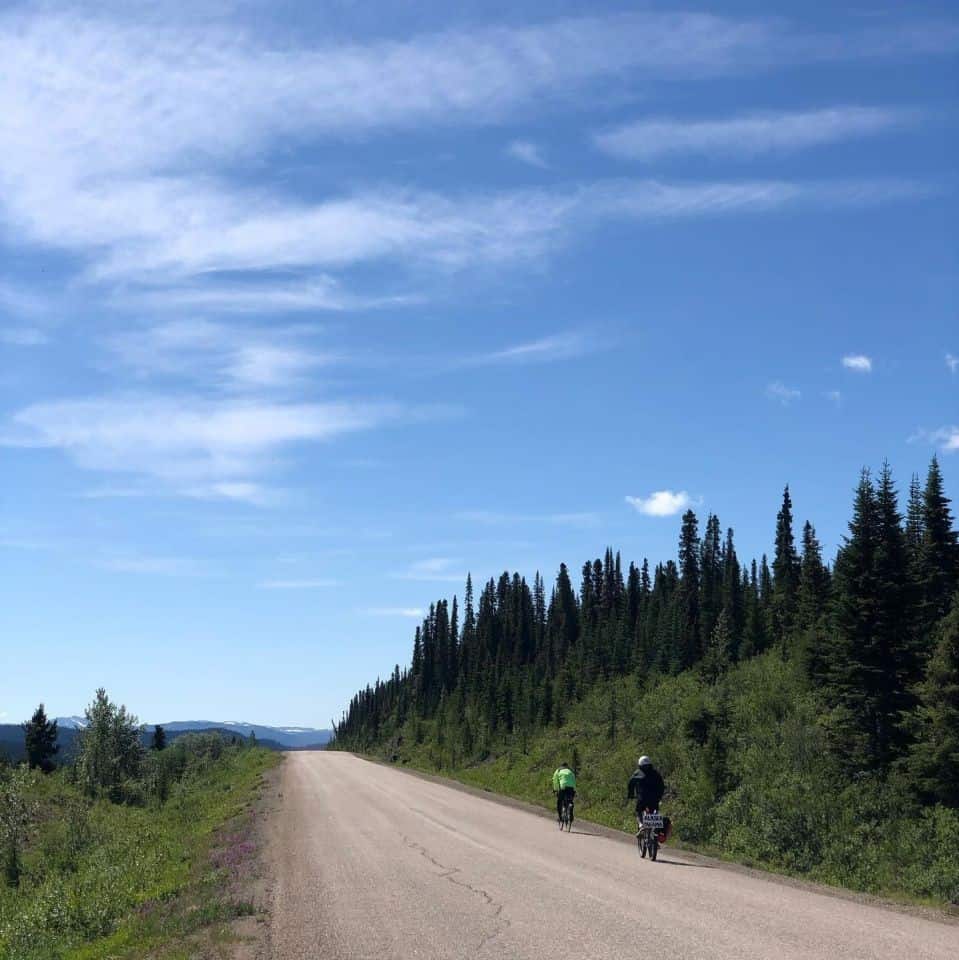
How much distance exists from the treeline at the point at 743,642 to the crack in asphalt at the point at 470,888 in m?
12.5

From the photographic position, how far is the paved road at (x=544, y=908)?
9484 mm

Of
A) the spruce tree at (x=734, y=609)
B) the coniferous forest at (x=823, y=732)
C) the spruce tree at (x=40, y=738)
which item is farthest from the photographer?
the spruce tree at (x=40, y=738)

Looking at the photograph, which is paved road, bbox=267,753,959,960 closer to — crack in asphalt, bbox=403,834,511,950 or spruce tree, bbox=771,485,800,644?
crack in asphalt, bbox=403,834,511,950

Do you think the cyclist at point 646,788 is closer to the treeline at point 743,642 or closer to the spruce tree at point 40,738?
the treeline at point 743,642

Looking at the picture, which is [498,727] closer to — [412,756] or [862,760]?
[412,756]

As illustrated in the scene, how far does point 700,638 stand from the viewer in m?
82.5

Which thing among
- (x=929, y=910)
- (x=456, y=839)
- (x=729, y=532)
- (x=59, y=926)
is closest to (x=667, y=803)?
(x=456, y=839)

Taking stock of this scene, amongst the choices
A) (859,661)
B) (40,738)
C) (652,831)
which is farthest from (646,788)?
(40,738)

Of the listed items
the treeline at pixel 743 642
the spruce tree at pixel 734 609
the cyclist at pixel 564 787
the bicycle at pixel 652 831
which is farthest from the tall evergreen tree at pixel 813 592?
the bicycle at pixel 652 831

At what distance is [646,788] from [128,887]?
33.1 ft

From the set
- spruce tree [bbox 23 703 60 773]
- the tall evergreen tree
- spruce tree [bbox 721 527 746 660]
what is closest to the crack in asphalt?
the tall evergreen tree

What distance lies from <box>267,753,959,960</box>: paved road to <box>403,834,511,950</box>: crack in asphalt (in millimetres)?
21

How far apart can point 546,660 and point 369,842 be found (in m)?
104

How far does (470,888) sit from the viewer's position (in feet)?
43.9
